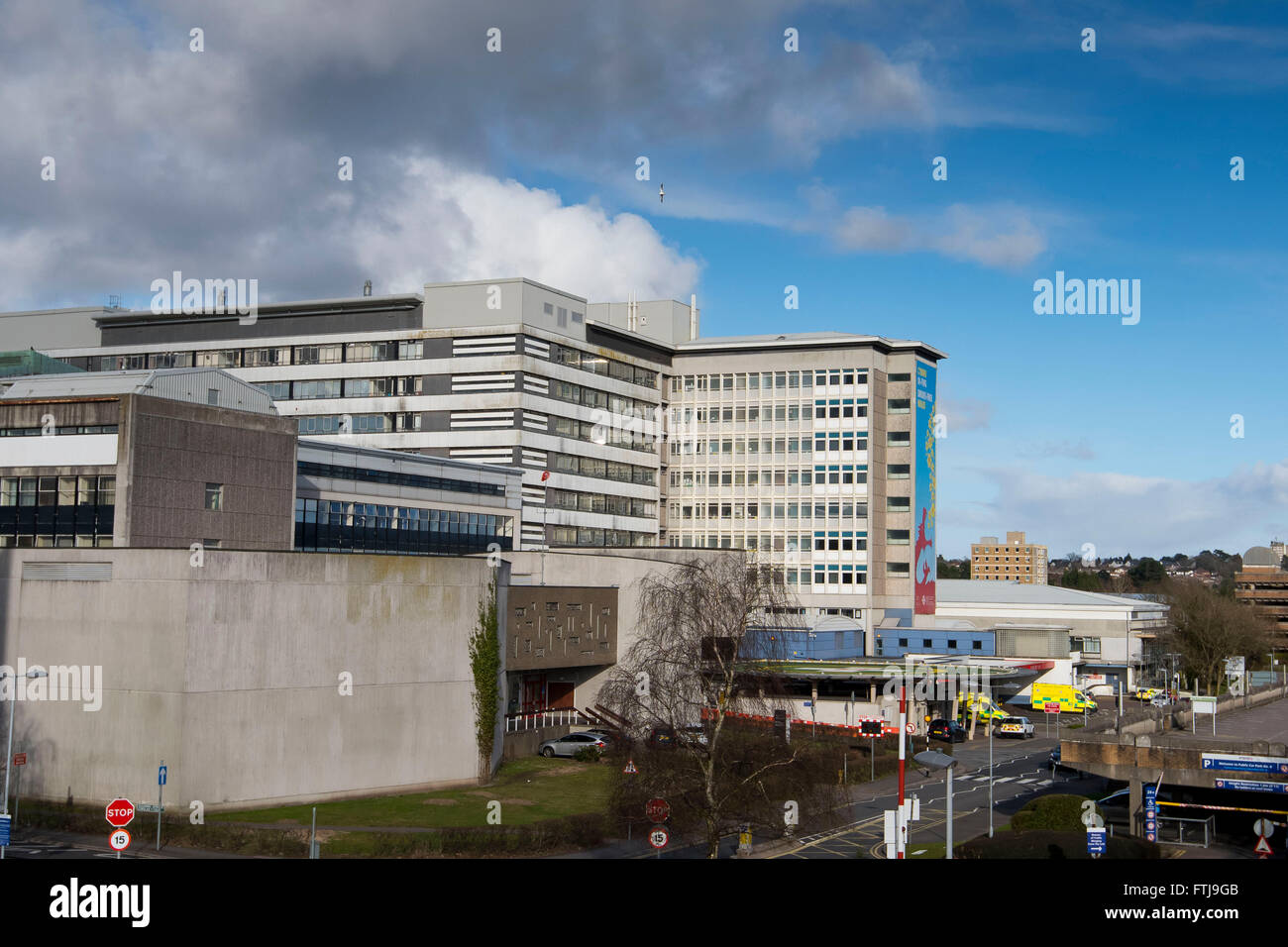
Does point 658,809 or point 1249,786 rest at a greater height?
point 658,809

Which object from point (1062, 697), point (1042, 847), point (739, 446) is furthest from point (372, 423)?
point (1042, 847)

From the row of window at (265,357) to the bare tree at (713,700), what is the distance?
189ft

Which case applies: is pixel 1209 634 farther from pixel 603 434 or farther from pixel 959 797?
pixel 959 797

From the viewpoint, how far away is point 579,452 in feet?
327

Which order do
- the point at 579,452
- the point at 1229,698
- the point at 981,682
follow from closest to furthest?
1. the point at 1229,698
2. the point at 981,682
3. the point at 579,452

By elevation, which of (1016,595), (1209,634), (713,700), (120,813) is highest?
(1016,595)

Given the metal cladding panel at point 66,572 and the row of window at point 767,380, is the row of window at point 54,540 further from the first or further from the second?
the row of window at point 767,380

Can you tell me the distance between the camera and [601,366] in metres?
104

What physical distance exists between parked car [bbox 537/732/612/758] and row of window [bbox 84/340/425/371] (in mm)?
39576

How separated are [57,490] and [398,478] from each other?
87.5 ft

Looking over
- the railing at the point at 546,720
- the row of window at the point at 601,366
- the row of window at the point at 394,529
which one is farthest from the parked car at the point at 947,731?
the row of window at the point at 601,366

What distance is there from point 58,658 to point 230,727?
7.71 metres
